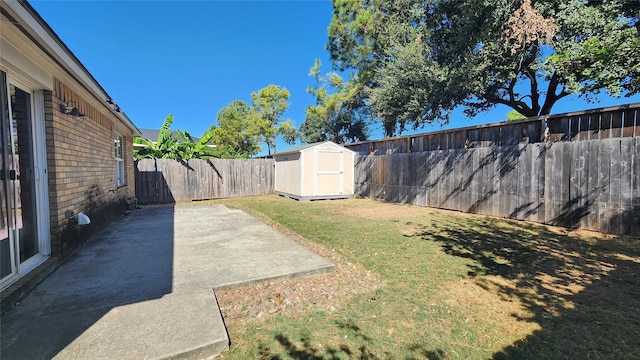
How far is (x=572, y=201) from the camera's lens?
627 cm

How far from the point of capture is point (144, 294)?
2.84m

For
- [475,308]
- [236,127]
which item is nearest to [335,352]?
[475,308]

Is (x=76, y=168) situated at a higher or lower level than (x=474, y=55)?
lower

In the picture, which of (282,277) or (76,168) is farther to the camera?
(76,168)

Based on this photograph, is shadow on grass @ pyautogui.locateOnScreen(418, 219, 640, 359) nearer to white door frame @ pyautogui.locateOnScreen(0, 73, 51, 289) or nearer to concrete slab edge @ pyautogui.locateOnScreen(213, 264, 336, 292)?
concrete slab edge @ pyautogui.locateOnScreen(213, 264, 336, 292)

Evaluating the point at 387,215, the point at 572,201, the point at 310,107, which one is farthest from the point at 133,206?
the point at 310,107

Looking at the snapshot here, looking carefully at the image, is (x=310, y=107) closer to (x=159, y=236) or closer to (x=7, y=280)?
(x=159, y=236)

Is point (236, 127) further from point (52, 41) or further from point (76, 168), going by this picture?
point (52, 41)

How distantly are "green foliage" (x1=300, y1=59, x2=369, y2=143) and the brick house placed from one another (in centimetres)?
1720

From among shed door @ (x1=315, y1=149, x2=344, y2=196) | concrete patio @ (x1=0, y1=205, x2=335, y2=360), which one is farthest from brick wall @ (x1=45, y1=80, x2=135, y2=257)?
shed door @ (x1=315, y1=149, x2=344, y2=196)

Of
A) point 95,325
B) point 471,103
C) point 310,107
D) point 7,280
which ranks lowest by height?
point 95,325

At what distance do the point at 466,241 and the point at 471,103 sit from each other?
9639 millimetres

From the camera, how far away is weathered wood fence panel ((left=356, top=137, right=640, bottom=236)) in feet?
18.2

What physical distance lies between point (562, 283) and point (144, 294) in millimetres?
4696
